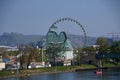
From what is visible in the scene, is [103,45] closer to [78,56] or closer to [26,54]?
[78,56]

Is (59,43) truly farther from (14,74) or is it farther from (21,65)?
(14,74)

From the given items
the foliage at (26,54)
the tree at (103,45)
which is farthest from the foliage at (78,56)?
the foliage at (26,54)

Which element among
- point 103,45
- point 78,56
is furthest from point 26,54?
point 103,45

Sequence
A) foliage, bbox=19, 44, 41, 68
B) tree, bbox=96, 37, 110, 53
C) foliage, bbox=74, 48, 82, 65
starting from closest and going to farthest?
foliage, bbox=19, 44, 41, 68 < foliage, bbox=74, 48, 82, 65 < tree, bbox=96, 37, 110, 53

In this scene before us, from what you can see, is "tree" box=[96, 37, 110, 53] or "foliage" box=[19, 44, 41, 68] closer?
"foliage" box=[19, 44, 41, 68]

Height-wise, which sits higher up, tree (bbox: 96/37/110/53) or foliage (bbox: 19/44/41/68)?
tree (bbox: 96/37/110/53)

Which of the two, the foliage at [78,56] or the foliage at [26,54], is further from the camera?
the foliage at [78,56]

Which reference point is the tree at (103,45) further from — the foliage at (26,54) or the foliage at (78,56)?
the foliage at (26,54)

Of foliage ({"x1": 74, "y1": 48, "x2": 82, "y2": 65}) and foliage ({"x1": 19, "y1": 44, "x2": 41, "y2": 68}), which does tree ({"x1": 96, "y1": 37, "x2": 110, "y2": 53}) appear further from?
foliage ({"x1": 19, "y1": 44, "x2": 41, "y2": 68})

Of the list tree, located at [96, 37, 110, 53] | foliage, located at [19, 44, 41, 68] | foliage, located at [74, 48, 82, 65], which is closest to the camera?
foliage, located at [19, 44, 41, 68]

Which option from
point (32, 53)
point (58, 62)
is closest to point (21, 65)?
point (32, 53)

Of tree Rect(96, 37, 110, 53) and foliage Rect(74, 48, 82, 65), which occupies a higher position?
tree Rect(96, 37, 110, 53)

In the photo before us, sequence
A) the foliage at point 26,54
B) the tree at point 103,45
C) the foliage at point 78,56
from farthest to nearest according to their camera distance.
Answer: the tree at point 103,45
the foliage at point 78,56
the foliage at point 26,54

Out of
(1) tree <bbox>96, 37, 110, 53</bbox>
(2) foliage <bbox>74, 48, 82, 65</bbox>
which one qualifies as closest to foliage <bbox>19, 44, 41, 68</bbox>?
(2) foliage <bbox>74, 48, 82, 65</bbox>
